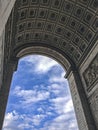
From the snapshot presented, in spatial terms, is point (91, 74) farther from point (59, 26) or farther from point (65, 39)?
point (59, 26)

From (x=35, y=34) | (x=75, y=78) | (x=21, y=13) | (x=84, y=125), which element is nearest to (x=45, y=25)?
(x=35, y=34)

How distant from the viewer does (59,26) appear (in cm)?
1728

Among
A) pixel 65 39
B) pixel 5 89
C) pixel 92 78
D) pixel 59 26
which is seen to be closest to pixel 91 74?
pixel 92 78

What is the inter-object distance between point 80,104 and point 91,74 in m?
3.08

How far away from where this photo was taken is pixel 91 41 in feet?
50.3

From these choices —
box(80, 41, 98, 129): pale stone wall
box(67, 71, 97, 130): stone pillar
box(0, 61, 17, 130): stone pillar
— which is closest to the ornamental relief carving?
box(80, 41, 98, 129): pale stone wall

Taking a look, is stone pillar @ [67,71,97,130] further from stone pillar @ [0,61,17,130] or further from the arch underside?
stone pillar @ [0,61,17,130]

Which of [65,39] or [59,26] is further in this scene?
[65,39]

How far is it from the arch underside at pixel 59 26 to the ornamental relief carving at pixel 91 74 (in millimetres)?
1497

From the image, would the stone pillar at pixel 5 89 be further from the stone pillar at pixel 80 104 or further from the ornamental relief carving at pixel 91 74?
the ornamental relief carving at pixel 91 74

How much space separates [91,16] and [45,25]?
4.95 meters

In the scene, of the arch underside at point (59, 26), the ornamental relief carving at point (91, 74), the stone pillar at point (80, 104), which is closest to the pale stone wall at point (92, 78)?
the ornamental relief carving at point (91, 74)

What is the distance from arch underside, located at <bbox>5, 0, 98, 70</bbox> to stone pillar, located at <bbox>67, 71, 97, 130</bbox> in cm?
187

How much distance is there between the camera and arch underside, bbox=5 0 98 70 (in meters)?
14.9
